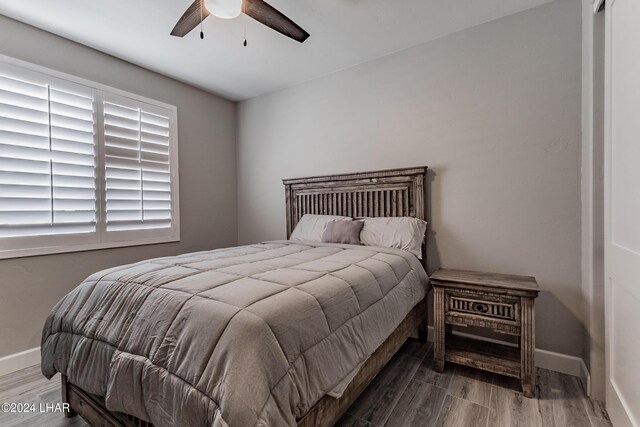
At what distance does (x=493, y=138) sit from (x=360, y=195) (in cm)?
125

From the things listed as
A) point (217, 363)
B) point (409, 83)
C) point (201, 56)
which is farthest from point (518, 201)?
point (201, 56)

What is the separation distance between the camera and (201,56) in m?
2.85

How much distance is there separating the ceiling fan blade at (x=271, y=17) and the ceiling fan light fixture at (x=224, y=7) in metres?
0.11

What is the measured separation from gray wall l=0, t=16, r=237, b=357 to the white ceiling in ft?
0.42

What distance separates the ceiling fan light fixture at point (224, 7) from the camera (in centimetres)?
163

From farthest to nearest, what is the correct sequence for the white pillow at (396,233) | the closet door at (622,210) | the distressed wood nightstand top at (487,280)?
the white pillow at (396,233)
the distressed wood nightstand top at (487,280)
the closet door at (622,210)

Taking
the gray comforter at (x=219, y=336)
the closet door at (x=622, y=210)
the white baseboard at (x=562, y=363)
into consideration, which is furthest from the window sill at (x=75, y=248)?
the closet door at (x=622, y=210)

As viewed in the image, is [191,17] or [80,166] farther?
[80,166]

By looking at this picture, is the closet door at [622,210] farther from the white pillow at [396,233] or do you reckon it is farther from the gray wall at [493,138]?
the white pillow at [396,233]

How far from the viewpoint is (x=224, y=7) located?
1.66m

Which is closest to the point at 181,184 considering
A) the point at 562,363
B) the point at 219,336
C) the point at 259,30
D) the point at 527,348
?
the point at 259,30

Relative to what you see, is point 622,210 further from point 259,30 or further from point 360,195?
point 259,30

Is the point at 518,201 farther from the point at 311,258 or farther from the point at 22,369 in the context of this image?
the point at 22,369

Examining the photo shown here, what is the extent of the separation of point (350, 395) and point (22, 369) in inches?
103
